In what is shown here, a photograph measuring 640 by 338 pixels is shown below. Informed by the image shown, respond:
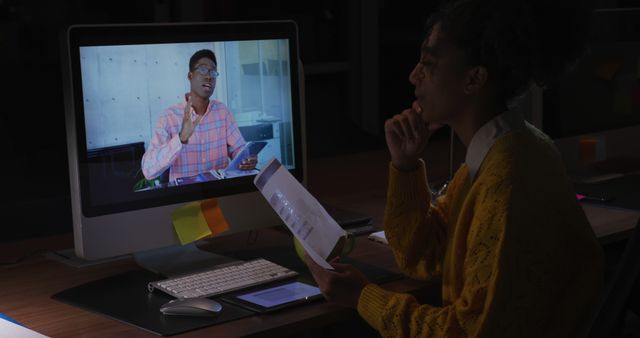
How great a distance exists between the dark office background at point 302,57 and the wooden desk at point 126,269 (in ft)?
2.97

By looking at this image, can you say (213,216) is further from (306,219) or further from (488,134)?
(488,134)

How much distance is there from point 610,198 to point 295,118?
0.91 metres

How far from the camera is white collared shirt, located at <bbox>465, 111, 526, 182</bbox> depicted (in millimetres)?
1663

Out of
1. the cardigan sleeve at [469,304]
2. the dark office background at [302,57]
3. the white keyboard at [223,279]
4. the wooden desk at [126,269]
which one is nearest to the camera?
the cardigan sleeve at [469,304]

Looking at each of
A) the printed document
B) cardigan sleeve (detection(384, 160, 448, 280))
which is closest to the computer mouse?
the printed document

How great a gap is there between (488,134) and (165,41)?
0.68 meters

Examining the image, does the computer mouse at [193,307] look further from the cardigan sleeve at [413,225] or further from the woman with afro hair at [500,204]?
the cardigan sleeve at [413,225]

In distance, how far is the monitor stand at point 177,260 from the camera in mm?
1958

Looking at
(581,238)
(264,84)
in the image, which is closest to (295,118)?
(264,84)

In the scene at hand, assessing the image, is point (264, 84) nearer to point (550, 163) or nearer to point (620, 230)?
point (550, 163)

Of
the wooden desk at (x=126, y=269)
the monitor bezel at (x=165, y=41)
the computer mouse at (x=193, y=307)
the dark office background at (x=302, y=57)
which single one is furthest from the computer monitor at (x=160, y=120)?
the dark office background at (x=302, y=57)

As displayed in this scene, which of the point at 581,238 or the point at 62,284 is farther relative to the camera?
the point at 62,284

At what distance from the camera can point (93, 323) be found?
1.67 meters

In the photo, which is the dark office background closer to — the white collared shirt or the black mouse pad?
the black mouse pad
